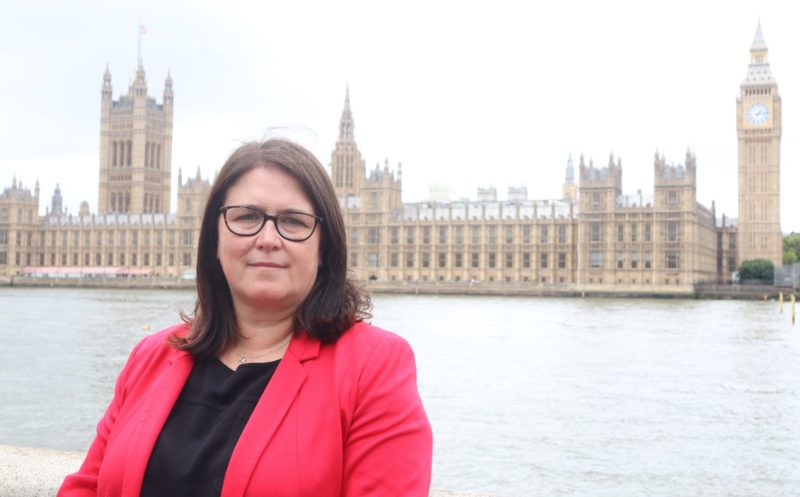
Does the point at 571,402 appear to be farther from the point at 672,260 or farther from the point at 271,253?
the point at 672,260

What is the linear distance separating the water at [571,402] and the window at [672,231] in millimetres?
37369

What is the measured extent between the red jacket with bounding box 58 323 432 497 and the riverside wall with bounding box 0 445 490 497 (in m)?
0.94

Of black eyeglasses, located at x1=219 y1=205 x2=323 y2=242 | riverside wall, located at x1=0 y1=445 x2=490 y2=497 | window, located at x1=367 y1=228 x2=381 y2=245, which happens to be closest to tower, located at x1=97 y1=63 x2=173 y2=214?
window, located at x1=367 y1=228 x2=381 y2=245

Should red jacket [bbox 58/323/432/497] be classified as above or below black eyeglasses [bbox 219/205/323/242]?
below

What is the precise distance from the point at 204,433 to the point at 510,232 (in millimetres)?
A: 72804

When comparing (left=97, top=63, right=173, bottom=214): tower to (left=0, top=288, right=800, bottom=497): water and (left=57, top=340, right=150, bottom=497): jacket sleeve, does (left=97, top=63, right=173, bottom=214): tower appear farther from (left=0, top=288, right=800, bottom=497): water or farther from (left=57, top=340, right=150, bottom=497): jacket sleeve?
(left=57, top=340, right=150, bottom=497): jacket sleeve

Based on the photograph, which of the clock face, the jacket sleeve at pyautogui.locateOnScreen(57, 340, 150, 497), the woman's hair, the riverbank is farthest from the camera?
the clock face

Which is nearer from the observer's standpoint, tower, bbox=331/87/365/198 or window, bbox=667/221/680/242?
window, bbox=667/221/680/242

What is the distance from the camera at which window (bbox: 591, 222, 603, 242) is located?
230 ft

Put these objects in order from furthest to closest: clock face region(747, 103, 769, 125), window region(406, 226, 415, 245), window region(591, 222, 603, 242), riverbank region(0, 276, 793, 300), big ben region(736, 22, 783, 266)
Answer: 1. clock face region(747, 103, 769, 125)
2. window region(406, 226, 415, 245)
3. big ben region(736, 22, 783, 266)
4. window region(591, 222, 603, 242)
5. riverbank region(0, 276, 793, 300)

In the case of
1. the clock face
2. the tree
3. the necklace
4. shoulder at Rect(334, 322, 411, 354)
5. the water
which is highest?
the clock face

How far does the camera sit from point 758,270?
7062 cm

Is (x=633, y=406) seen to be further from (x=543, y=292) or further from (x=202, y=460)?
(x=543, y=292)

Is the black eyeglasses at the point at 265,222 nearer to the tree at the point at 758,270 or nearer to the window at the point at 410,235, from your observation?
the tree at the point at 758,270
